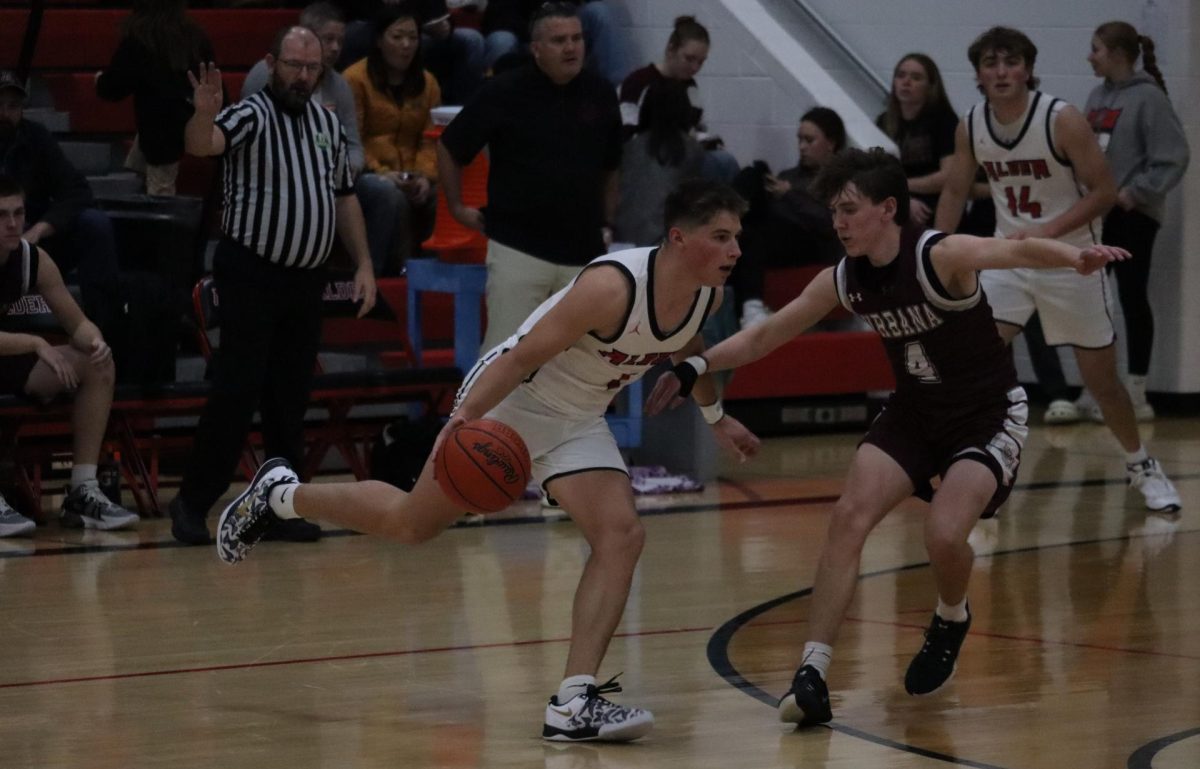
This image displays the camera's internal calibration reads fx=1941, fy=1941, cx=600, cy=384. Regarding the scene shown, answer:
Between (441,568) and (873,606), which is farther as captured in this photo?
(441,568)

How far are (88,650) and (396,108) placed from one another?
4.93m

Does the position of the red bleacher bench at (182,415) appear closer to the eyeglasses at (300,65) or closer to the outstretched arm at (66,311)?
the outstretched arm at (66,311)

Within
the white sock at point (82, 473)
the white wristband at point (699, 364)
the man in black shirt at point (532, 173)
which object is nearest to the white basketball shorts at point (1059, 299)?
the man in black shirt at point (532, 173)

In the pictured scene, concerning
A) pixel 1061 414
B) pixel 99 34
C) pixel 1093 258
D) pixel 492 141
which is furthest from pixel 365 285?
pixel 1061 414

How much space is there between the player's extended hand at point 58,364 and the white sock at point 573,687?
3.48 metres

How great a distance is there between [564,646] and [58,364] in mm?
2750

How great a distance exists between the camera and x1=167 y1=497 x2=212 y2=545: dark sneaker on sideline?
24.9 feet

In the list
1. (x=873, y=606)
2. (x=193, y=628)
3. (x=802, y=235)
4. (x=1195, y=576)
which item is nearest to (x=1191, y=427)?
(x=802, y=235)

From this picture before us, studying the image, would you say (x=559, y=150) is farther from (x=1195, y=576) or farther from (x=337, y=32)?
(x=1195, y=576)

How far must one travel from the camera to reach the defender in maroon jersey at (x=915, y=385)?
5.13m

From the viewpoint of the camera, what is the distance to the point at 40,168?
8.39 metres

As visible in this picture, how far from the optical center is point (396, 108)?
33.4 ft

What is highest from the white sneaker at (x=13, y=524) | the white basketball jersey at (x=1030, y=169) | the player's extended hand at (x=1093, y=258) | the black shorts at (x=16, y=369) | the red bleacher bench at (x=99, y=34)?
the red bleacher bench at (x=99, y=34)

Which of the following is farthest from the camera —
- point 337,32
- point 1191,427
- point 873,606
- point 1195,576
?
point 1191,427
